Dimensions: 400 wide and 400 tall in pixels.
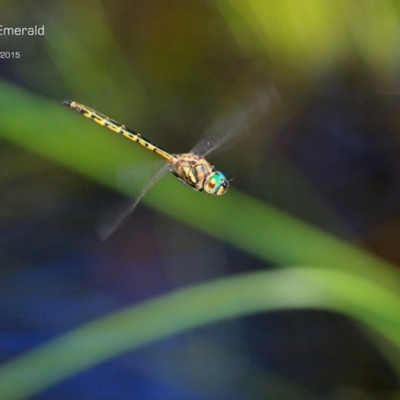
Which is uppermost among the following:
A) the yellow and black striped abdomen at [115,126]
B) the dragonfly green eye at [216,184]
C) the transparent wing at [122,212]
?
the yellow and black striped abdomen at [115,126]

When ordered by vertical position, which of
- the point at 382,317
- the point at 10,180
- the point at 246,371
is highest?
the point at 10,180

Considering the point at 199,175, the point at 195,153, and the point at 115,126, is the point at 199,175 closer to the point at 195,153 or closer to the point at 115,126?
the point at 195,153

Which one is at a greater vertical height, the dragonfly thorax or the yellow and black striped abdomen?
the yellow and black striped abdomen

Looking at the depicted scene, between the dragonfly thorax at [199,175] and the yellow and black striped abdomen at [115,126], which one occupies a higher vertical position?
the yellow and black striped abdomen at [115,126]

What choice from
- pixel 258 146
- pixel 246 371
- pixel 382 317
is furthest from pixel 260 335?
pixel 258 146

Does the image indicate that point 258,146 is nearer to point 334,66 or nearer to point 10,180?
point 334,66

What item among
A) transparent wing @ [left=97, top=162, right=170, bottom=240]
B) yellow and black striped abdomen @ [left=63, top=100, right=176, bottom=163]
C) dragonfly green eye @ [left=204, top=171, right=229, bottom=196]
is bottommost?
transparent wing @ [left=97, top=162, right=170, bottom=240]

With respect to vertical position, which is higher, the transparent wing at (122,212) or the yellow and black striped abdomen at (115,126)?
the yellow and black striped abdomen at (115,126)
